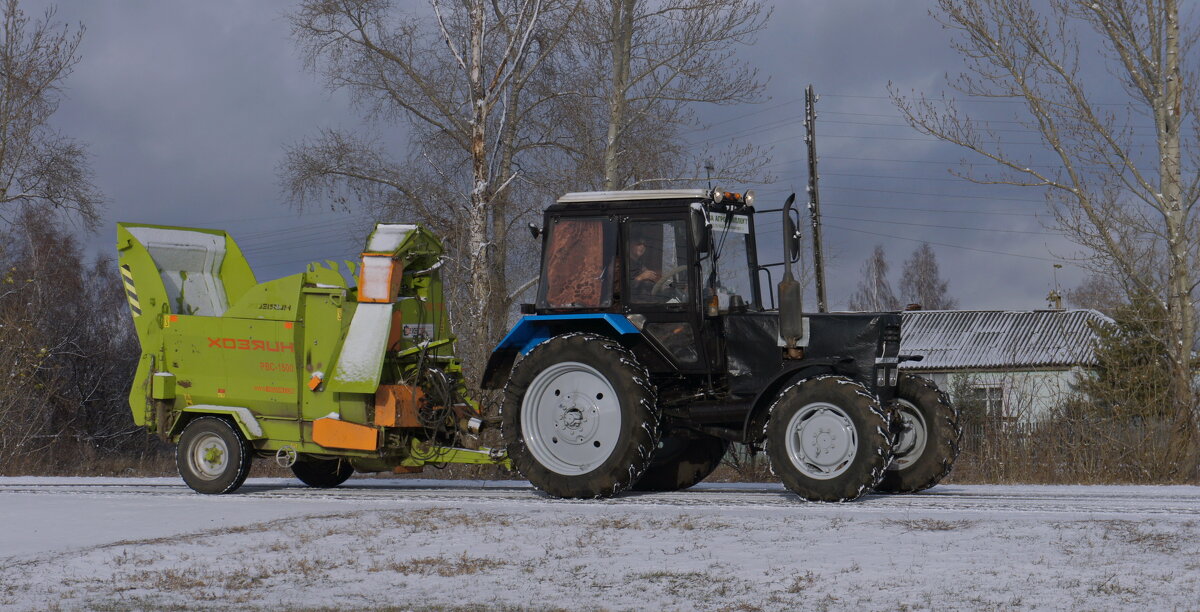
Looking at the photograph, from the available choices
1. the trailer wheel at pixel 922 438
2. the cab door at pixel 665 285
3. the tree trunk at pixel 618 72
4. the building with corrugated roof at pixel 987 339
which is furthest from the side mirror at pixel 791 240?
the building with corrugated roof at pixel 987 339

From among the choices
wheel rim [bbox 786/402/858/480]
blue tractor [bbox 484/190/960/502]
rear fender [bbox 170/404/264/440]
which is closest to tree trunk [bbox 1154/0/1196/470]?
blue tractor [bbox 484/190/960/502]

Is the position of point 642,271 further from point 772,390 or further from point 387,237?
point 387,237

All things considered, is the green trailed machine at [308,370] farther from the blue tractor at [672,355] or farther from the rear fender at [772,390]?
the rear fender at [772,390]

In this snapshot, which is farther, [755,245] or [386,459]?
[386,459]

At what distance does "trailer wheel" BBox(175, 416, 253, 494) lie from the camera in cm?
1280

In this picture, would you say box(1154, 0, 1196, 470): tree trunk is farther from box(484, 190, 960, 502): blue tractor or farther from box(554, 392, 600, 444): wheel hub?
box(554, 392, 600, 444): wheel hub

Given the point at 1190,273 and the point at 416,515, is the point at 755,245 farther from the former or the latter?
the point at 1190,273

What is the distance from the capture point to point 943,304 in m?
85.2

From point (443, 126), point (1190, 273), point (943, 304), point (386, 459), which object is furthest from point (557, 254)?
point (943, 304)

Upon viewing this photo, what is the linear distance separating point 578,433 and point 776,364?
1.83 metres

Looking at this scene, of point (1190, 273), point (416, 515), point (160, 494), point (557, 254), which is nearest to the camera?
point (416, 515)

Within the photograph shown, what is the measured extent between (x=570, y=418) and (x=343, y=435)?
2.57 m

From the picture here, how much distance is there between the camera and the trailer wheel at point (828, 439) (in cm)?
974

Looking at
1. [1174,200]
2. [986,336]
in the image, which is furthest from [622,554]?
[986,336]
